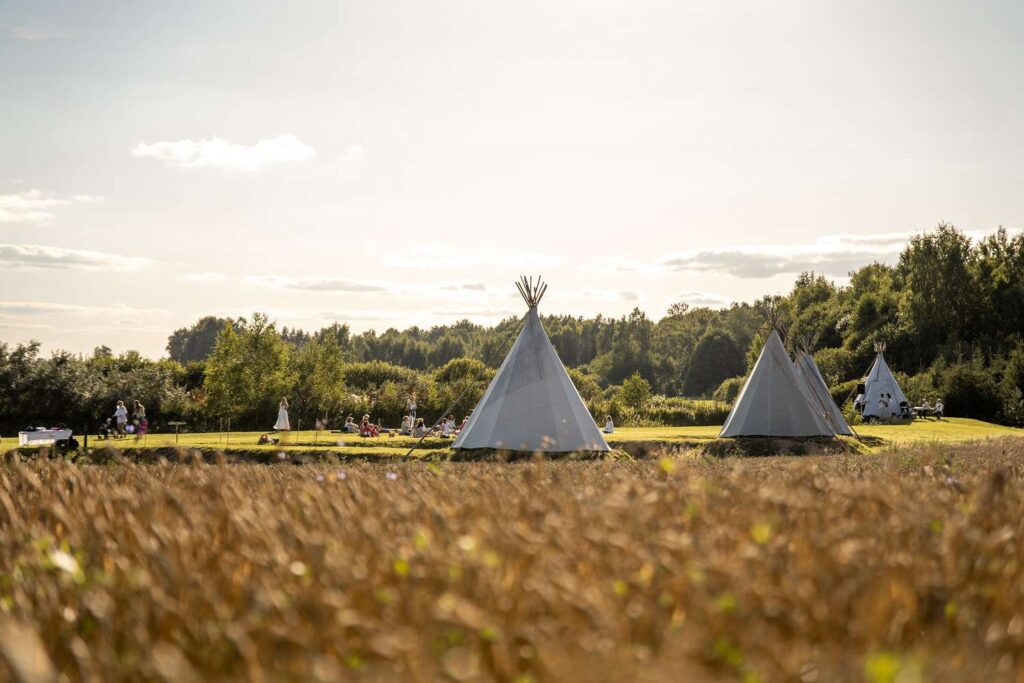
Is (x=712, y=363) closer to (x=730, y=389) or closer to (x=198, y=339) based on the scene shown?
(x=730, y=389)

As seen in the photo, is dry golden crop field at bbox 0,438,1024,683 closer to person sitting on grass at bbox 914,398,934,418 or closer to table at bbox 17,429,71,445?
table at bbox 17,429,71,445

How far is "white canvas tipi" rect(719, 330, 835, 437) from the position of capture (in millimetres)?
24906

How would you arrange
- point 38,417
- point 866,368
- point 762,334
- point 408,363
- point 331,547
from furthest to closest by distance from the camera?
point 408,363 < point 762,334 < point 866,368 < point 38,417 < point 331,547

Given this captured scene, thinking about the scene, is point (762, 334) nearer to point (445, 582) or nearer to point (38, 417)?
point (38, 417)

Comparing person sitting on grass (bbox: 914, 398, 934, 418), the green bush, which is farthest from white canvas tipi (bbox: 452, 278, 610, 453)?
the green bush

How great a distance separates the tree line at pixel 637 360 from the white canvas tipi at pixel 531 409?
1.35 m

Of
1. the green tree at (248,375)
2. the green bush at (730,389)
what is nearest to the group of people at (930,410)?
the green bush at (730,389)

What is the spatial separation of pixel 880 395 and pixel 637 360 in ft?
140

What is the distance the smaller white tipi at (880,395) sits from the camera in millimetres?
38594

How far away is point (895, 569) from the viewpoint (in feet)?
10.7

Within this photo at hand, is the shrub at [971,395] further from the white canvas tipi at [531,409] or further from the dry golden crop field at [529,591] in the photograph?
the dry golden crop field at [529,591]

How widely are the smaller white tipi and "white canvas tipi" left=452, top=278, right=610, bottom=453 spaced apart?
70.3 feet

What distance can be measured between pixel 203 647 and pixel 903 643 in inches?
81.6

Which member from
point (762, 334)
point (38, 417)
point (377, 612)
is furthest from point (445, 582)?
point (762, 334)
